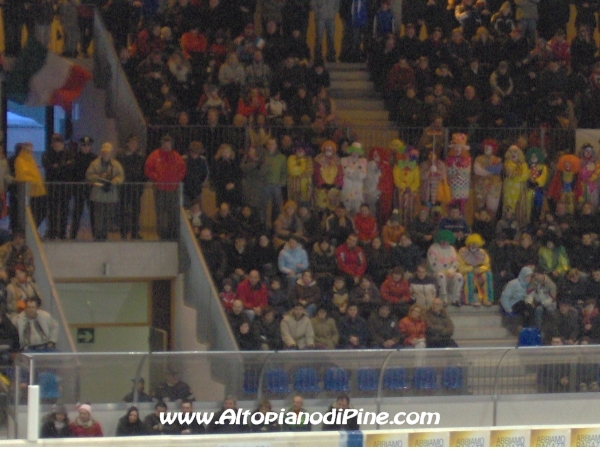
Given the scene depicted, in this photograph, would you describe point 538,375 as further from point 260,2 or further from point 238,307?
point 260,2

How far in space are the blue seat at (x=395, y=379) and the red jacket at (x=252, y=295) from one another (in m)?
3.21

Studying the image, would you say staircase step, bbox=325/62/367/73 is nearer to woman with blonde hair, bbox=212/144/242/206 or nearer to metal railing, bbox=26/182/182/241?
woman with blonde hair, bbox=212/144/242/206

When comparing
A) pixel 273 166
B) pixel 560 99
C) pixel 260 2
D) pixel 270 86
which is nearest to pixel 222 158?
pixel 273 166

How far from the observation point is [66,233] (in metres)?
22.0

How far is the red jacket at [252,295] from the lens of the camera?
21.1m

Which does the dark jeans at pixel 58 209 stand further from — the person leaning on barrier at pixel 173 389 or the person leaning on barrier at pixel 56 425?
the person leaning on barrier at pixel 56 425

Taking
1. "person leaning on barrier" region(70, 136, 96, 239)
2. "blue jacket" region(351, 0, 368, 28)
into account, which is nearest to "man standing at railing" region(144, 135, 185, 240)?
"person leaning on barrier" region(70, 136, 96, 239)

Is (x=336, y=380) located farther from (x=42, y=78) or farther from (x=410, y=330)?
(x=42, y=78)

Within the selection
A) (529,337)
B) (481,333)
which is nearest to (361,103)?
(481,333)

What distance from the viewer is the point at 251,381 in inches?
706

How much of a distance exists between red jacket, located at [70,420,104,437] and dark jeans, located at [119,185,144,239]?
19.5ft

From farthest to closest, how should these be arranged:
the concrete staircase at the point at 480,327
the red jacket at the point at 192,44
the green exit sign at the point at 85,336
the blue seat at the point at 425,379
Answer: the red jacket at the point at 192,44 < the green exit sign at the point at 85,336 < the concrete staircase at the point at 480,327 < the blue seat at the point at 425,379

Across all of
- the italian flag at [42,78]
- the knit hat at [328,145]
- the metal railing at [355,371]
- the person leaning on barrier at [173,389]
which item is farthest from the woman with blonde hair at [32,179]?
the person leaning on barrier at [173,389]

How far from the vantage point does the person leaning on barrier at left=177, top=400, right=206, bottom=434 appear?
1692cm
